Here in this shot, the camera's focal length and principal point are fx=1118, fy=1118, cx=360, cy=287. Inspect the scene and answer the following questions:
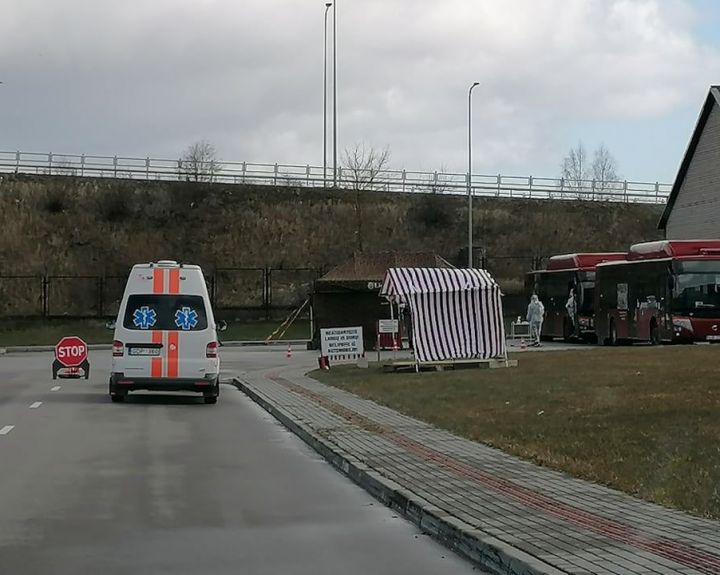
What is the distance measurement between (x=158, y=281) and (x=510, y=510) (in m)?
12.8

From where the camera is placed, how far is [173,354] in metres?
20.3

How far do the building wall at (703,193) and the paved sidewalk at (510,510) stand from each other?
136 feet

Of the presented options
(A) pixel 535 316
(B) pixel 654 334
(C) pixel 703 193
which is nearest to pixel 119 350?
(B) pixel 654 334

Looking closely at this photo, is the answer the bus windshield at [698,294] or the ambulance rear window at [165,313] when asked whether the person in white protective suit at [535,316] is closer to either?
the bus windshield at [698,294]

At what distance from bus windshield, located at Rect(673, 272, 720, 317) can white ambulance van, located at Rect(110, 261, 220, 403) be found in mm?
18897

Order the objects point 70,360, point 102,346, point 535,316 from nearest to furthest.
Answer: point 70,360 < point 535,316 < point 102,346

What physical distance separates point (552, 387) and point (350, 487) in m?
9.40

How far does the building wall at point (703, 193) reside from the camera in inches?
2088

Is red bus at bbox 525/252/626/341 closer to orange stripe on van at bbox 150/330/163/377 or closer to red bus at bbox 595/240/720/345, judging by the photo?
red bus at bbox 595/240/720/345

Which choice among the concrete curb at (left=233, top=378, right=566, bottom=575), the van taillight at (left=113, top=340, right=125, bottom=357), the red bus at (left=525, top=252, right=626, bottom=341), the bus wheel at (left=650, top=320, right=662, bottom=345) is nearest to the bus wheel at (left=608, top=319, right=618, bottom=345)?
the red bus at (left=525, top=252, right=626, bottom=341)

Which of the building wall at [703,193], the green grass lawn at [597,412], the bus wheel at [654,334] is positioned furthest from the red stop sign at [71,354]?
the building wall at [703,193]

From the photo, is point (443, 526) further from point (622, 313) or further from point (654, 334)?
point (622, 313)

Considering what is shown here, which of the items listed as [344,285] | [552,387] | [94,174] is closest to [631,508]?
[552,387]

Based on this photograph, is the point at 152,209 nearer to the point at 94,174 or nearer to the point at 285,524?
the point at 94,174
